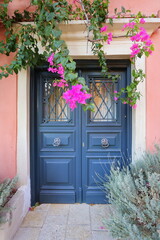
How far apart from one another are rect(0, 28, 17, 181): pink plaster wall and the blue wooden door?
0.39m

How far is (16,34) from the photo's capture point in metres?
2.08

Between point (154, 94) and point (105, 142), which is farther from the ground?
point (154, 94)

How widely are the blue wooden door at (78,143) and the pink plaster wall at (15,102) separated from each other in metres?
0.40

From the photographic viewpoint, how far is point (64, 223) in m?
2.17

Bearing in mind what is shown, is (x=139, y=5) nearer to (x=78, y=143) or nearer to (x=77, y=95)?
(x=77, y=95)

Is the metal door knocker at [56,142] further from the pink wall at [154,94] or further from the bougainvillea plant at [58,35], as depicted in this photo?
the pink wall at [154,94]

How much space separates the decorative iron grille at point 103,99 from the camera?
266 cm

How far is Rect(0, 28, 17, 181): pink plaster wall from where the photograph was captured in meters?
2.35

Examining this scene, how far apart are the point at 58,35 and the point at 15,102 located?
1172mm

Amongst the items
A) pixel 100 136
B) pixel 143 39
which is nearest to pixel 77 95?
pixel 143 39

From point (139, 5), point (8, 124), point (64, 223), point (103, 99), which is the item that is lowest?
point (64, 223)

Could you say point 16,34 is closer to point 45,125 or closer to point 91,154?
point 45,125

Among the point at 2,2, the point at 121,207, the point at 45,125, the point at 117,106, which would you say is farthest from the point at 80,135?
the point at 2,2

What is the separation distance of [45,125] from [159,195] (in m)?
1.85
